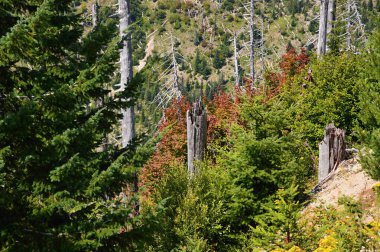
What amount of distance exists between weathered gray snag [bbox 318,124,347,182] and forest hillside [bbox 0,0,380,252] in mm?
39

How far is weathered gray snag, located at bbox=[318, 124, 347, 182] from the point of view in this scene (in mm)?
13227

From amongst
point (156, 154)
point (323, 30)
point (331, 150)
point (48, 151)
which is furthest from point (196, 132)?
point (323, 30)

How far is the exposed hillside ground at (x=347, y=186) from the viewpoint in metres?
11.3

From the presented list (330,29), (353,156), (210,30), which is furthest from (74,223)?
(210,30)

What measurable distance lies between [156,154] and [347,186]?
971 centimetres

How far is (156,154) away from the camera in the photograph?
19.4 metres

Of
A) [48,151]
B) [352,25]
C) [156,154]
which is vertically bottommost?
[156,154]

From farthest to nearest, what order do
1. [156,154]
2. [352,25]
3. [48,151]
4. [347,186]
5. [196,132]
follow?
[352,25]
[156,154]
[196,132]
[347,186]
[48,151]

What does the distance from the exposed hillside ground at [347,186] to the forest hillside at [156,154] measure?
0.21 feet

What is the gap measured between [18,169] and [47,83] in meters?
1.50

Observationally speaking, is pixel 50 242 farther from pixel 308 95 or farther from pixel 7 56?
pixel 308 95

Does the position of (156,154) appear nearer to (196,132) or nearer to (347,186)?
(196,132)

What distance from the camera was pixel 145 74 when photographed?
7.27 metres

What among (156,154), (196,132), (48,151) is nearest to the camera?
(48,151)
